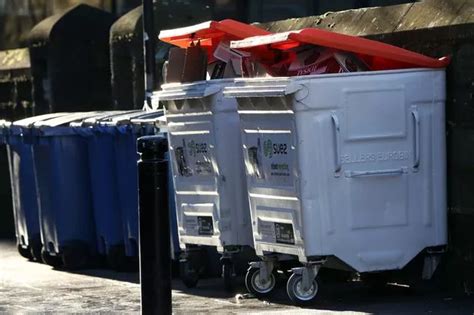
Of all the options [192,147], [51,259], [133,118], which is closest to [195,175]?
[192,147]

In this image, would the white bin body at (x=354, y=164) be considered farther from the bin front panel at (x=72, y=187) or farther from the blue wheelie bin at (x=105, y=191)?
the bin front panel at (x=72, y=187)

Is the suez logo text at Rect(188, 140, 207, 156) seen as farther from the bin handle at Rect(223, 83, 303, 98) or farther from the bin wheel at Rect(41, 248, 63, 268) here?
the bin wheel at Rect(41, 248, 63, 268)

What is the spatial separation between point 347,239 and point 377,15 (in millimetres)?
2065

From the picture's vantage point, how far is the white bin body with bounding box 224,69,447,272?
868 cm

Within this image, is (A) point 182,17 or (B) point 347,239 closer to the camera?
(B) point 347,239

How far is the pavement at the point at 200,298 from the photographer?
29.3 feet

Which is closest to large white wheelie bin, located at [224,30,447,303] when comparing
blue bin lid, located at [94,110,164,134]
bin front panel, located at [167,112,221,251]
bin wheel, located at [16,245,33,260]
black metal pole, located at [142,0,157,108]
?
bin front panel, located at [167,112,221,251]

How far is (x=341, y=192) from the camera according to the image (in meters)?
8.75

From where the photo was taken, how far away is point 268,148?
903 cm

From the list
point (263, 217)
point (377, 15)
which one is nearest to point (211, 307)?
point (263, 217)

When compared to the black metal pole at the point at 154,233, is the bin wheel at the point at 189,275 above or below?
below

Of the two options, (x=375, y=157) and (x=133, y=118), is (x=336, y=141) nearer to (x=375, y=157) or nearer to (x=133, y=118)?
(x=375, y=157)

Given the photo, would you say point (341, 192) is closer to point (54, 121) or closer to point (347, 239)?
point (347, 239)

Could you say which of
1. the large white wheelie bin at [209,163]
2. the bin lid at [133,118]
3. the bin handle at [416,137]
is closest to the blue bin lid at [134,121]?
the bin lid at [133,118]
